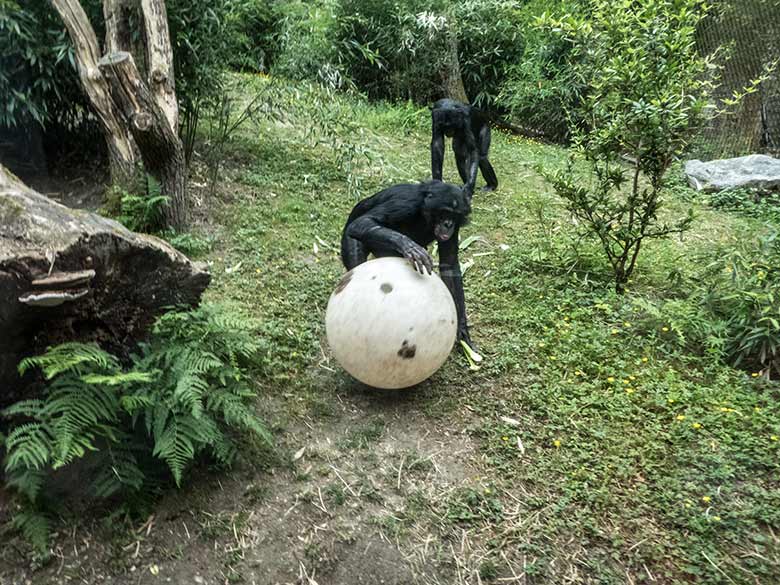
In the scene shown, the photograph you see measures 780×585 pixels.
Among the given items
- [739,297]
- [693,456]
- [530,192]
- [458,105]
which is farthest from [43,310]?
[530,192]

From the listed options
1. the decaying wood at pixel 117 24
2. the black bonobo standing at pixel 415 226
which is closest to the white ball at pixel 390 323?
the black bonobo standing at pixel 415 226

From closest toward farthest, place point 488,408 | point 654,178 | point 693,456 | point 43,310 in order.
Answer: point 43,310 → point 693,456 → point 488,408 → point 654,178

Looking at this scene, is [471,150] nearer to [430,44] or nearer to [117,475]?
[117,475]

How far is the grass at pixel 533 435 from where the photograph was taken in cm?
249

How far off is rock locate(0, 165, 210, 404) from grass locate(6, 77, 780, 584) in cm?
90

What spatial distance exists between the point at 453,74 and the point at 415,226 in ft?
26.0

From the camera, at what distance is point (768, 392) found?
3.36 meters

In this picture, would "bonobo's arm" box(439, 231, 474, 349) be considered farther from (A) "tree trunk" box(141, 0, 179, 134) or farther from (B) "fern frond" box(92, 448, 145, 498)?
(A) "tree trunk" box(141, 0, 179, 134)

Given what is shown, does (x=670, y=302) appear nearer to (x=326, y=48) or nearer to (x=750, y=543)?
(x=750, y=543)

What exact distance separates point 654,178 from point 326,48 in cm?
369

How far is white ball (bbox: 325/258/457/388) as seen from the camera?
9.61 feet

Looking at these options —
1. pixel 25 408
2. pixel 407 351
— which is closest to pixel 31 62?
pixel 25 408

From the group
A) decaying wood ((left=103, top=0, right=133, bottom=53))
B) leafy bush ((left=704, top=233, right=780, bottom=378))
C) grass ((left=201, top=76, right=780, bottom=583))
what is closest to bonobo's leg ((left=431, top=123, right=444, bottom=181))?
grass ((left=201, top=76, right=780, bottom=583))

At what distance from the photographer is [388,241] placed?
329cm
